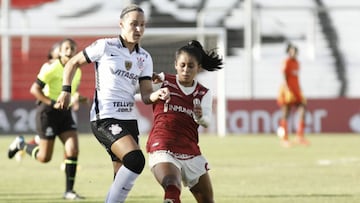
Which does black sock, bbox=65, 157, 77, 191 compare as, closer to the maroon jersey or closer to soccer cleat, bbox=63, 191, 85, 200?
soccer cleat, bbox=63, 191, 85, 200

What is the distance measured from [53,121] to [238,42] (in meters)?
24.1

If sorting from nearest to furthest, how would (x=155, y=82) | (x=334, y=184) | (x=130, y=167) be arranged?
(x=130, y=167), (x=155, y=82), (x=334, y=184)

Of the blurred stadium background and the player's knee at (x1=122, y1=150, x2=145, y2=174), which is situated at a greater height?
the blurred stadium background

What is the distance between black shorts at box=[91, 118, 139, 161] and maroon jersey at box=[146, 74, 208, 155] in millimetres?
260

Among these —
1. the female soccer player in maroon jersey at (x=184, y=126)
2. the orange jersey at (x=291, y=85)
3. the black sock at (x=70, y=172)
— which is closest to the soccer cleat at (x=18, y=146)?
the black sock at (x=70, y=172)

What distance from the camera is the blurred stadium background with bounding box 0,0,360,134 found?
31.4 m

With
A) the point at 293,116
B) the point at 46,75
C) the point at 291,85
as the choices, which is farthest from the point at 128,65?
the point at 293,116

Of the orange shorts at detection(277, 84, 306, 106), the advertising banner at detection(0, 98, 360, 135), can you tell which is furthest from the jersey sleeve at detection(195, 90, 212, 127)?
the advertising banner at detection(0, 98, 360, 135)

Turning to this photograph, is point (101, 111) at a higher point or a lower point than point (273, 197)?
higher

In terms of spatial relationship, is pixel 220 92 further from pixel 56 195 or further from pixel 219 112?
pixel 56 195

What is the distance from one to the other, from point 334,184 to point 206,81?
19535mm

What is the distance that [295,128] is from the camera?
103 feet

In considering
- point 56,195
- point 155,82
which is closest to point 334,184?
point 56,195

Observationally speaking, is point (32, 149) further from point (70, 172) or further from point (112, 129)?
point (112, 129)
